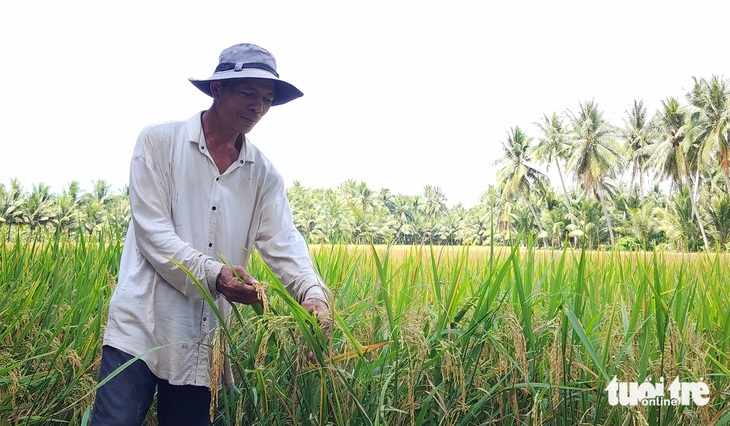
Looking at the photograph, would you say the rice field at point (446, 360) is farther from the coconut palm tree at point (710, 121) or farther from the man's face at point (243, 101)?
the coconut palm tree at point (710, 121)

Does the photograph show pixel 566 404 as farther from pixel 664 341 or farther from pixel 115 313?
pixel 115 313

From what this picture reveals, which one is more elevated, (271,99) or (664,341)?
(271,99)

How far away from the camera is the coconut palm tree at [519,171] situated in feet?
148

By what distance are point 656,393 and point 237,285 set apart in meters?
1.26

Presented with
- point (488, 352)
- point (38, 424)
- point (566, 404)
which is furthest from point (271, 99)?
point (38, 424)

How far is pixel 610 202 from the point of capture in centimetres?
4638

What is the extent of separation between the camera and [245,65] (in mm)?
2059

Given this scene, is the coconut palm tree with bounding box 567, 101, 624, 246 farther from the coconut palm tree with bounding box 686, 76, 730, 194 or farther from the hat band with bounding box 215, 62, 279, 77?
the hat band with bounding box 215, 62, 279, 77

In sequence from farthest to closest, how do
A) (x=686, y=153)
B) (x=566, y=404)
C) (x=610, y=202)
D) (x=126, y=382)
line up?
(x=610, y=202), (x=686, y=153), (x=566, y=404), (x=126, y=382)

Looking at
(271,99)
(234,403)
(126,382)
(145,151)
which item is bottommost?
(234,403)

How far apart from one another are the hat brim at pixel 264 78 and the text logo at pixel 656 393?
54.4 inches

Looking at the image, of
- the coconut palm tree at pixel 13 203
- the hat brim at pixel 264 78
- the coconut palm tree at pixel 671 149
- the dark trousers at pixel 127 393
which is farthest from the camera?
the coconut palm tree at pixel 13 203

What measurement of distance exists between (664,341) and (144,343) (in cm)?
159

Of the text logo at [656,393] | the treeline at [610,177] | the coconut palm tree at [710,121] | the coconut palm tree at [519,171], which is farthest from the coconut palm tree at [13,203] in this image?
the text logo at [656,393]
